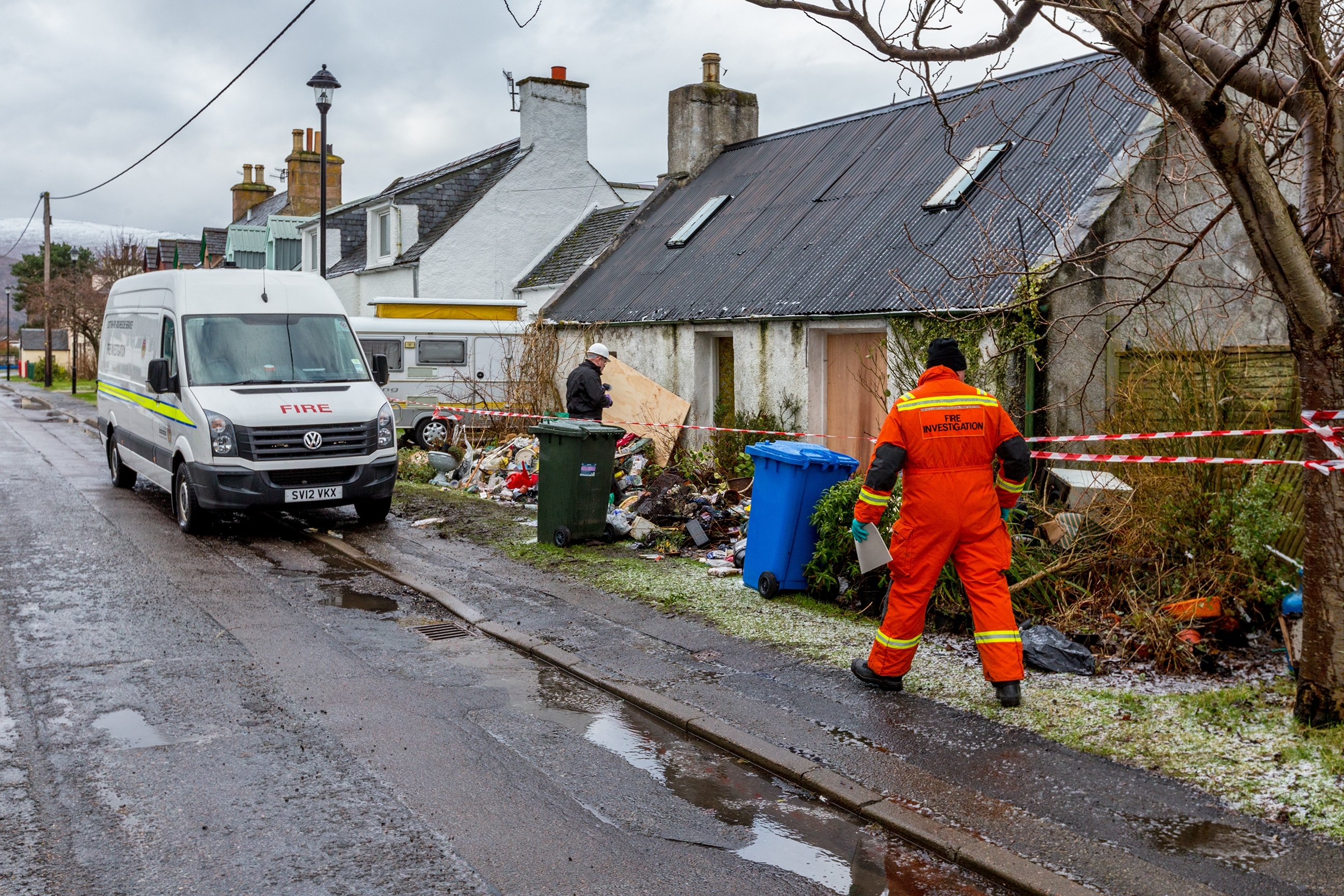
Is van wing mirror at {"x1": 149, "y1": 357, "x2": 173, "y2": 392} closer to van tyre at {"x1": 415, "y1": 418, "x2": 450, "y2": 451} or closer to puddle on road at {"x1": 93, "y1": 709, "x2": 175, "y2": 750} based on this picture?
puddle on road at {"x1": 93, "y1": 709, "x2": 175, "y2": 750}

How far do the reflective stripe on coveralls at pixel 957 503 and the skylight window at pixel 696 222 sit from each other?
38.9 ft

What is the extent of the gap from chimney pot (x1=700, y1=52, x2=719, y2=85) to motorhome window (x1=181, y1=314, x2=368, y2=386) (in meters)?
10.4

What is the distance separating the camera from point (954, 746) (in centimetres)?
542

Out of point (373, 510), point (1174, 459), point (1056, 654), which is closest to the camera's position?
point (1056, 654)

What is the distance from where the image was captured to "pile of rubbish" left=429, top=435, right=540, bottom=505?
1404 cm

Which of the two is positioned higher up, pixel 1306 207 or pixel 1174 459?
pixel 1306 207

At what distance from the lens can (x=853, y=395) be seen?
12695mm

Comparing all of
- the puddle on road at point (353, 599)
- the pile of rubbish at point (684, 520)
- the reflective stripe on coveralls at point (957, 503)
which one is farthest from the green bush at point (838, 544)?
the puddle on road at point (353, 599)

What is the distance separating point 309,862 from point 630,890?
Result: 3.92 feet

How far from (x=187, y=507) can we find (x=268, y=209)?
123ft

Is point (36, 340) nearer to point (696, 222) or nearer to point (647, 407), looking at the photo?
point (696, 222)

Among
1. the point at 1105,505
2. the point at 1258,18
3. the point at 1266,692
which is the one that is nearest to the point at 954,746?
the point at 1266,692

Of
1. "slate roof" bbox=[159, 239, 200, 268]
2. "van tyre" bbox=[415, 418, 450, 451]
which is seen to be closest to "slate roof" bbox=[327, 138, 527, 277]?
"van tyre" bbox=[415, 418, 450, 451]

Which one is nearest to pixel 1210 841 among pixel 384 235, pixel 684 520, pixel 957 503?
pixel 957 503
